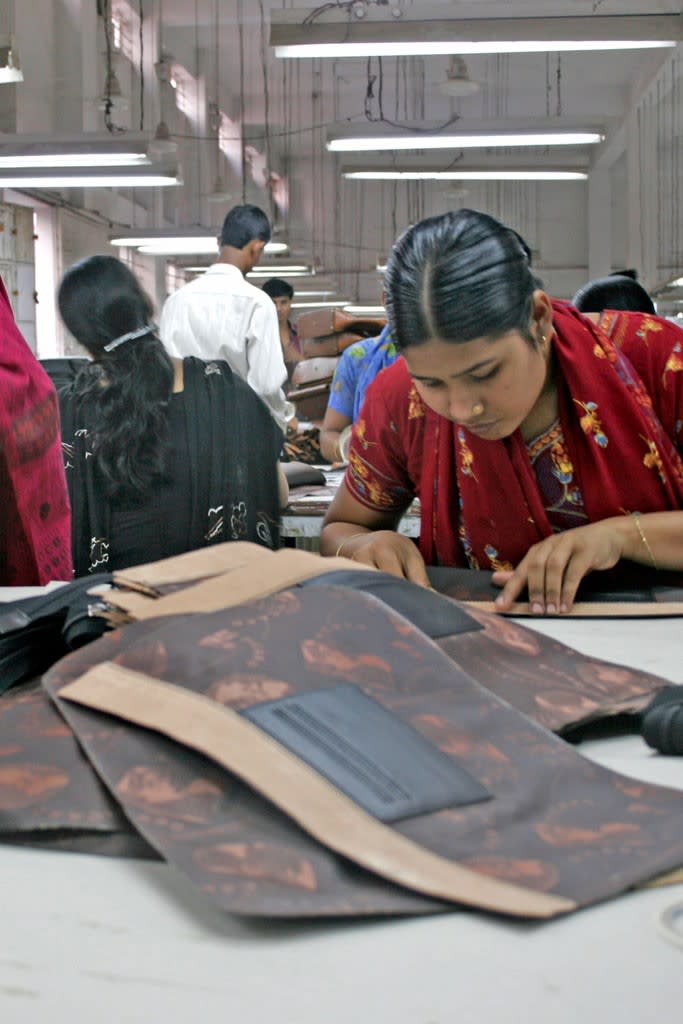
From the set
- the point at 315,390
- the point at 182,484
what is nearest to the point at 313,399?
the point at 315,390

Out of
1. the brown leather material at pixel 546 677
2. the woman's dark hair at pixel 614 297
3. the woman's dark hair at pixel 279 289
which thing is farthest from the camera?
the woman's dark hair at pixel 279 289

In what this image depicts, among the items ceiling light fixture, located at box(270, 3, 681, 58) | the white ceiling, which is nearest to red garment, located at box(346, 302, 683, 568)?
ceiling light fixture, located at box(270, 3, 681, 58)

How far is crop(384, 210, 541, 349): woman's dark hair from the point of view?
151cm

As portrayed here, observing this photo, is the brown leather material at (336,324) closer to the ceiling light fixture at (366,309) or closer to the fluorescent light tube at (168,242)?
the fluorescent light tube at (168,242)

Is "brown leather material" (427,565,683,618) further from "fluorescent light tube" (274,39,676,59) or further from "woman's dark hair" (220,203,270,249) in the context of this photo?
"fluorescent light tube" (274,39,676,59)

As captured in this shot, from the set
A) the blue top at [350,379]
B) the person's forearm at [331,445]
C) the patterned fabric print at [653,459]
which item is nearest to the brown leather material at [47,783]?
the patterned fabric print at [653,459]

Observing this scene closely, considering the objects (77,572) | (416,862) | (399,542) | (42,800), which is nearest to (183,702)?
(42,800)

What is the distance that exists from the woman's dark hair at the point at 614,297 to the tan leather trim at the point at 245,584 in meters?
2.51

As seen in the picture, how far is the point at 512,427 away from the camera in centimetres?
164

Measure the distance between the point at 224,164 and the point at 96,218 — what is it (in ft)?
17.2

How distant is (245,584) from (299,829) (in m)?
0.36

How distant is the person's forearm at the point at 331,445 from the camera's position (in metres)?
4.40

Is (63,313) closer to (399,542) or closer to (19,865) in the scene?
(399,542)

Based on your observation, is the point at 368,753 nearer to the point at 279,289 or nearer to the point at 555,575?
the point at 555,575
